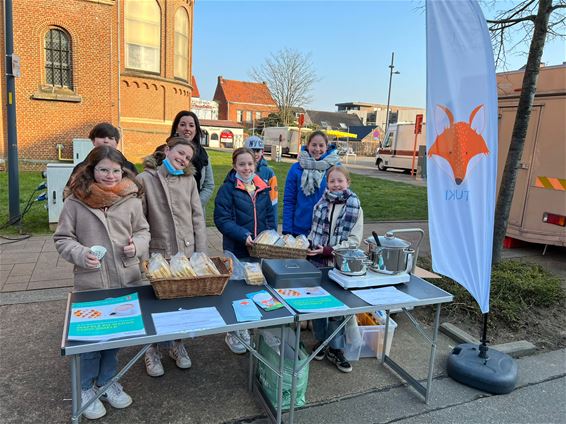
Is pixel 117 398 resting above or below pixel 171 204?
below

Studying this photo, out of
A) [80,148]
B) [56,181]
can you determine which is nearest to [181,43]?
[80,148]

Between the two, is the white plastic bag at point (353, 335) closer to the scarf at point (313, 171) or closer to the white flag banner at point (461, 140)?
the white flag banner at point (461, 140)

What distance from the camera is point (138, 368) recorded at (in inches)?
133

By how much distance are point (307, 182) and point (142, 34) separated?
1723cm

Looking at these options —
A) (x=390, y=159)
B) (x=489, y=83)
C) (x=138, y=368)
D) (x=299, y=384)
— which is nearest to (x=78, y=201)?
(x=138, y=368)

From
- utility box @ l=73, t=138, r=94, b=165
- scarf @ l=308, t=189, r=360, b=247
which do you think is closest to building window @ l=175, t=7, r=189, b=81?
utility box @ l=73, t=138, r=94, b=165

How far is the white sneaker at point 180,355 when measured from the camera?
3410 millimetres

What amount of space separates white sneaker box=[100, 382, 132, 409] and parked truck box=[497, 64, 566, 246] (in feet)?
20.3

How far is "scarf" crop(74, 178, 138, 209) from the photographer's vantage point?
2658 mm

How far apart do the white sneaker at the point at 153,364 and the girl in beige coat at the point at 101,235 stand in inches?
15.0

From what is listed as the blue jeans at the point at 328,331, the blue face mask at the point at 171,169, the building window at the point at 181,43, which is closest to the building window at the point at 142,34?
the building window at the point at 181,43

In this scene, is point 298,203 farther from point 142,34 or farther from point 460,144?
point 142,34

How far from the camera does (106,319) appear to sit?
223 cm

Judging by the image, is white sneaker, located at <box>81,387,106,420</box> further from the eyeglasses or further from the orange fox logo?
the orange fox logo
